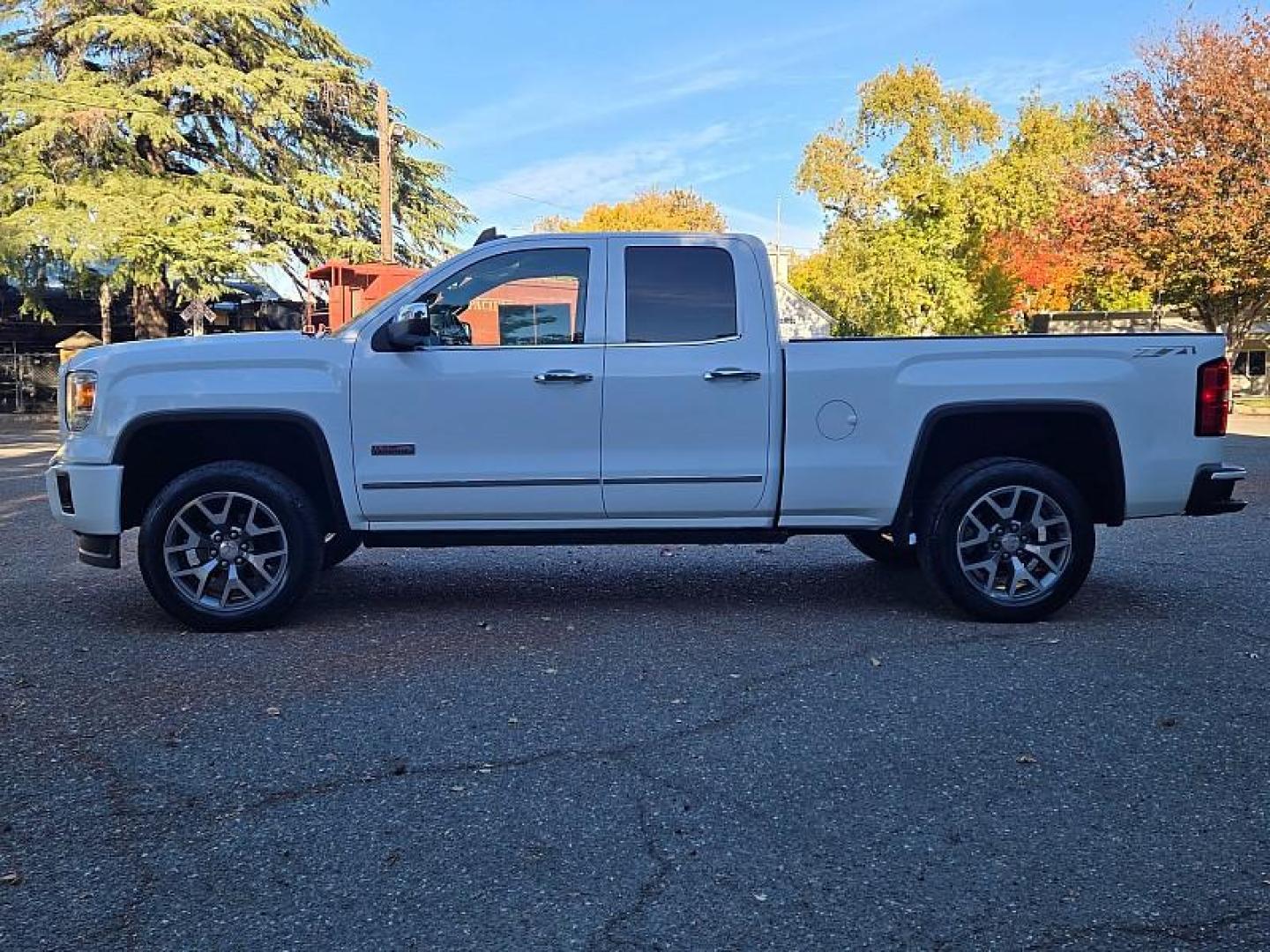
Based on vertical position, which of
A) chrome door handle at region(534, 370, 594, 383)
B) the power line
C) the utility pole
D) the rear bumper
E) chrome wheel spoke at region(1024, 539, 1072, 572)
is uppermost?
the power line

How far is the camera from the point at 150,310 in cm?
2891

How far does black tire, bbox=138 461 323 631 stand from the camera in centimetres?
548

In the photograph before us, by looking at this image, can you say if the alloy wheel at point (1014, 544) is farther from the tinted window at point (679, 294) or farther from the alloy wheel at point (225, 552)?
the alloy wheel at point (225, 552)

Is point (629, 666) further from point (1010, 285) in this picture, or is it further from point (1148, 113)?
point (1010, 285)

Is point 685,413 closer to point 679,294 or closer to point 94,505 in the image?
point 679,294

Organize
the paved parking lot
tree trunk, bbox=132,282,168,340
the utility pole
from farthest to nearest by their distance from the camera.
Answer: tree trunk, bbox=132,282,168,340
the utility pole
the paved parking lot

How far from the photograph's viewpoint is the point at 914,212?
39812 mm

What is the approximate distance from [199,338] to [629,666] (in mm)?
2806

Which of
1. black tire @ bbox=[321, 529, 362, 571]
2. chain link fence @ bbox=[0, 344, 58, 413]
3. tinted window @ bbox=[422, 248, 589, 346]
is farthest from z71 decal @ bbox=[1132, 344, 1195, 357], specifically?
chain link fence @ bbox=[0, 344, 58, 413]

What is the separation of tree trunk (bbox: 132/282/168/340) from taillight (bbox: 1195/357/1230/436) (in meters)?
27.9

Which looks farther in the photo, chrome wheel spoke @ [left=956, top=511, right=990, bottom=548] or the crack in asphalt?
chrome wheel spoke @ [left=956, top=511, right=990, bottom=548]

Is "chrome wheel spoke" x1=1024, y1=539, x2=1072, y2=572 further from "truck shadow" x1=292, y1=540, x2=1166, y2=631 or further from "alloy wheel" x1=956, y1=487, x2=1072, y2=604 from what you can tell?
"truck shadow" x1=292, y1=540, x2=1166, y2=631

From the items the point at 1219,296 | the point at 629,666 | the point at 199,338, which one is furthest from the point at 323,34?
the point at 629,666

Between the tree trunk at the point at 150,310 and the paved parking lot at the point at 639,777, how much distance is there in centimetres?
2487
